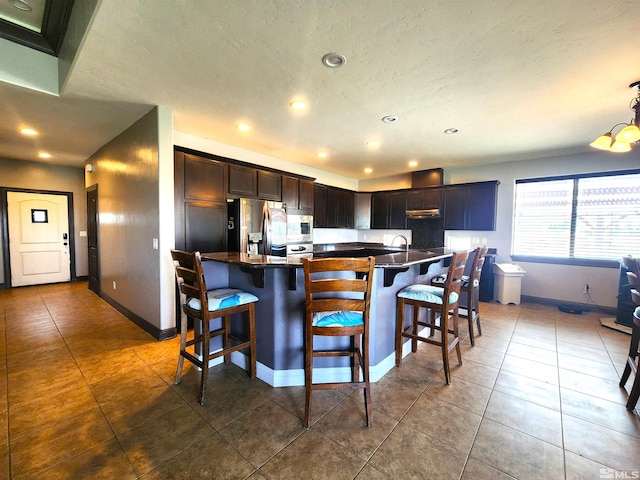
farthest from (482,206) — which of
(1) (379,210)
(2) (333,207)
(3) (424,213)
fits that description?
(2) (333,207)

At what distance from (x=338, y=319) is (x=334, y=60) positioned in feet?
6.45

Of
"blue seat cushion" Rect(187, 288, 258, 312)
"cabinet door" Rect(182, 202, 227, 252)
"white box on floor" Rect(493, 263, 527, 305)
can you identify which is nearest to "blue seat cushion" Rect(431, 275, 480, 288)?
"white box on floor" Rect(493, 263, 527, 305)

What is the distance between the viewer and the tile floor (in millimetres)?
1442

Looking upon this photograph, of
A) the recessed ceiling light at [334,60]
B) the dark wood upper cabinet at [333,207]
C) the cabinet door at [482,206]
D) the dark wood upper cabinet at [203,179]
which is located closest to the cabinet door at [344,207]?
the dark wood upper cabinet at [333,207]

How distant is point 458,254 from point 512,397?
3.79ft

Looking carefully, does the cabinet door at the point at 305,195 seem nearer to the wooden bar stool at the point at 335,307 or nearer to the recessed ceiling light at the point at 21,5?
the wooden bar stool at the point at 335,307

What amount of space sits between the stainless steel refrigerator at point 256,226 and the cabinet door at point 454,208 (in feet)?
11.1

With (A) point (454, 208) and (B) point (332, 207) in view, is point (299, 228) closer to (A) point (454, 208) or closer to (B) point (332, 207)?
(B) point (332, 207)

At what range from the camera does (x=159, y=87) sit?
2.49 m

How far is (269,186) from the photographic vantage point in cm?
438

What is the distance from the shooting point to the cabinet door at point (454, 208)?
5.34 metres

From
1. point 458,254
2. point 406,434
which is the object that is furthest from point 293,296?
point 458,254

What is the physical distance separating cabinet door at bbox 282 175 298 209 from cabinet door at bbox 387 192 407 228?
2.59 meters

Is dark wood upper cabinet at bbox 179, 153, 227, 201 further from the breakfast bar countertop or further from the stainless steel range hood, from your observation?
the stainless steel range hood
